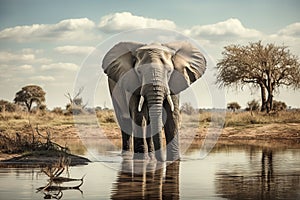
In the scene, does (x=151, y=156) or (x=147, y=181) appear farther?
(x=151, y=156)

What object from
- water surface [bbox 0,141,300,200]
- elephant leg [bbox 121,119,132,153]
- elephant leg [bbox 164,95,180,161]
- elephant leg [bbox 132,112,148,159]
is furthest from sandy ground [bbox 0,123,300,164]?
water surface [bbox 0,141,300,200]

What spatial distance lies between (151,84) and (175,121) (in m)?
1.26

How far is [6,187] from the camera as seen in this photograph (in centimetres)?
1021

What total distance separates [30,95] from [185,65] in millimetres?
38829

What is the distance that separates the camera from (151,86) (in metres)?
14.0

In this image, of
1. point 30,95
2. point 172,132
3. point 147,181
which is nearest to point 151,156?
point 172,132

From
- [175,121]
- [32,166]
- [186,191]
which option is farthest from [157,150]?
[186,191]

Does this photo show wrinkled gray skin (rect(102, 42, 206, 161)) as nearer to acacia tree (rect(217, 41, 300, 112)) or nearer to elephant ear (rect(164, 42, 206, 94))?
elephant ear (rect(164, 42, 206, 94))

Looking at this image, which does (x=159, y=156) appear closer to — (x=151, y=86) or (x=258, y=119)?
(x=151, y=86)

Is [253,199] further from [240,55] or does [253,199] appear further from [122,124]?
[240,55]

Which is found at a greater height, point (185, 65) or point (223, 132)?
point (185, 65)

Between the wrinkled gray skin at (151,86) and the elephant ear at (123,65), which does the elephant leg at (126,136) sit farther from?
the elephant ear at (123,65)

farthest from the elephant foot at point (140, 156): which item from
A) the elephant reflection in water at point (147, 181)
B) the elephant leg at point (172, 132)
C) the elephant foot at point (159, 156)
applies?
the elephant foot at point (159, 156)

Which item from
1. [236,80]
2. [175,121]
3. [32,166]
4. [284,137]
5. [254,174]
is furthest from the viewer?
[236,80]
